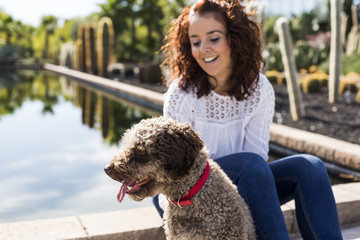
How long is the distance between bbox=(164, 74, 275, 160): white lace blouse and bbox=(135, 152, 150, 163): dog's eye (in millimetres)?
783

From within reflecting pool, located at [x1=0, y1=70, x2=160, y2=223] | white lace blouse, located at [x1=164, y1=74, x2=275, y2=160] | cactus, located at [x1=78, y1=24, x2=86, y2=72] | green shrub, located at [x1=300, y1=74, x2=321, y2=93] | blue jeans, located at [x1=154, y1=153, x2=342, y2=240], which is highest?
white lace blouse, located at [x1=164, y1=74, x2=275, y2=160]

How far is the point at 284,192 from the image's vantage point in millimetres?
2350

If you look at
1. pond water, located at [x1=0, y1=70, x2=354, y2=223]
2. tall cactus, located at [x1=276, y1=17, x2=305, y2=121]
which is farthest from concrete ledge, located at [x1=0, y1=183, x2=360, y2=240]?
tall cactus, located at [x1=276, y1=17, x2=305, y2=121]

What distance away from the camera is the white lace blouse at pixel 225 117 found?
7.95 ft

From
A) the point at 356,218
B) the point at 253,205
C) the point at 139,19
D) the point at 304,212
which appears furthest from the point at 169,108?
the point at 139,19

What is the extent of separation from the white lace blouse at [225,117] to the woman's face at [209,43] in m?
0.18

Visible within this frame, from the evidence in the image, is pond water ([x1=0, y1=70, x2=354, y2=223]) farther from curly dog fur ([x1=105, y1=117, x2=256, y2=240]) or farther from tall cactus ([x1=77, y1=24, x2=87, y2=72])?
tall cactus ([x1=77, y1=24, x2=87, y2=72])

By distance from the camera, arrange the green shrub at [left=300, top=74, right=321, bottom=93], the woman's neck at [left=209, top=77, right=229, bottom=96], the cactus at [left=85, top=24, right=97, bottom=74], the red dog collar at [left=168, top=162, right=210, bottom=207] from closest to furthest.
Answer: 1. the red dog collar at [left=168, top=162, right=210, bottom=207]
2. the woman's neck at [left=209, top=77, right=229, bottom=96]
3. the green shrub at [left=300, top=74, right=321, bottom=93]
4. the cactus at [left=85, top=24, right=97, bottom=74]

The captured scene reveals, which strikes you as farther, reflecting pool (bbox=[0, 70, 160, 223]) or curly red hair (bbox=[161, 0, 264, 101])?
reflecting pool (bbox=[0, 70, 160, 223])

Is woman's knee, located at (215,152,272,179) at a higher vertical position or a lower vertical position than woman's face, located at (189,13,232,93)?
lower

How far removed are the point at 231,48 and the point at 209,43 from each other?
6.7 inches

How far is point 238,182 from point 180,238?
47cm

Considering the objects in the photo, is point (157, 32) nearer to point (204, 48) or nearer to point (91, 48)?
point (91, 48)

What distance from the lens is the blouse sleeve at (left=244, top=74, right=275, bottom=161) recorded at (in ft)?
8.03
